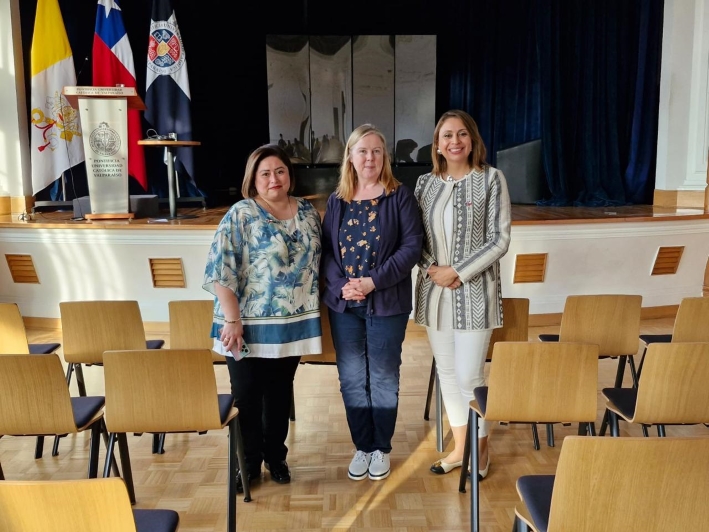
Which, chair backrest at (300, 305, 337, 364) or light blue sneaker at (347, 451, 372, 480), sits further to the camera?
chair backrest at (300, 305, 337, 364)

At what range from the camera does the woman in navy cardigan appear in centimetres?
245

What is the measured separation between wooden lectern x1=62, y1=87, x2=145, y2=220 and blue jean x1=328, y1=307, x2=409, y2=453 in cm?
361

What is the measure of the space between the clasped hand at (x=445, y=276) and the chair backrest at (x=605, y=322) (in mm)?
632

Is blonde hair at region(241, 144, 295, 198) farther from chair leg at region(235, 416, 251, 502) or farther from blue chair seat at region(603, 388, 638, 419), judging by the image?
blue chair seat at region(603, 388, 638, 419)

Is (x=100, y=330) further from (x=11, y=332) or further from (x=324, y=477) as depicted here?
(x=324, y=477)

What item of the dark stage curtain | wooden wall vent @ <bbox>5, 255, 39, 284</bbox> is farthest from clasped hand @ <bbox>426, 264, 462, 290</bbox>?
the dark stage curtain

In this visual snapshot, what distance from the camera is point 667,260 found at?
5.39m

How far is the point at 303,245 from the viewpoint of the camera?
2451 mm

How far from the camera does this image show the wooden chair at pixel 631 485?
1357mm

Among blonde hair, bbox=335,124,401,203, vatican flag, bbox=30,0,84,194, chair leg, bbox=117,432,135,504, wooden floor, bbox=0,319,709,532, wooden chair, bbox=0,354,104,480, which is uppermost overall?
vatican flag, bbox=30,0,84,194

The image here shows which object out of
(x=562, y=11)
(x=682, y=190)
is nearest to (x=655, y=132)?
(x=682, y=190)

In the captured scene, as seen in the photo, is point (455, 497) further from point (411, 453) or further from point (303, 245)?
point (303, 245)

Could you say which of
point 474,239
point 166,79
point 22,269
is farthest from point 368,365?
point 166,79

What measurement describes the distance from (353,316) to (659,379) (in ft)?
3.60
